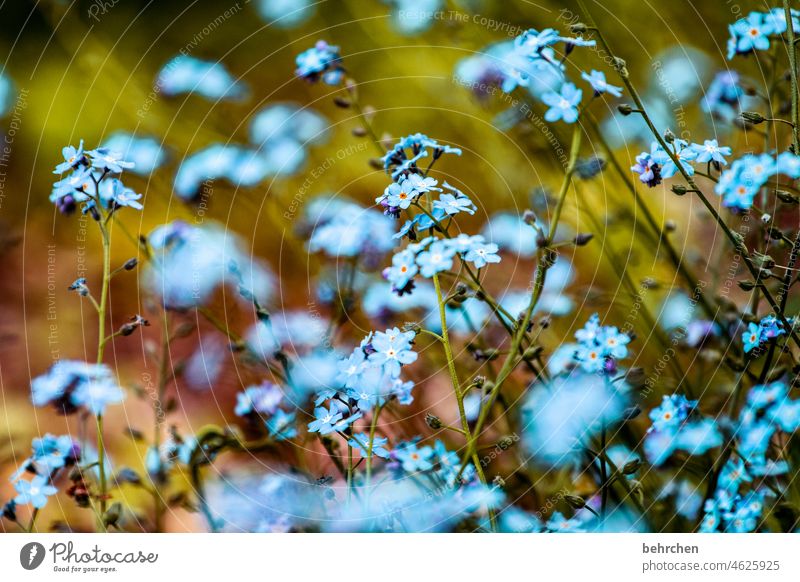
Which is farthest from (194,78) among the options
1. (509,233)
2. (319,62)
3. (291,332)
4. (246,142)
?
(509,233)

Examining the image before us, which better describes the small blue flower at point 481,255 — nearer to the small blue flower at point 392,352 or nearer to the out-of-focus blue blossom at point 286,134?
the small blue flower at point 392,352

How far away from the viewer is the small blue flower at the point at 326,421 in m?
0.65

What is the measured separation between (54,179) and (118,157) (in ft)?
0.82

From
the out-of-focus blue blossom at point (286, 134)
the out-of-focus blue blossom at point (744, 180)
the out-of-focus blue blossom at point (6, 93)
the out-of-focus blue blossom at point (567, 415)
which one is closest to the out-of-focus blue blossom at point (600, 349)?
the out-of-focus blue blossom at point (567, 415)

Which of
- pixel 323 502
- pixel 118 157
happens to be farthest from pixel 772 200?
pixel 118 157

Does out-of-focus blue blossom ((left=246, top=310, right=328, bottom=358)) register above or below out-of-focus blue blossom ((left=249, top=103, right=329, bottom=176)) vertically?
below

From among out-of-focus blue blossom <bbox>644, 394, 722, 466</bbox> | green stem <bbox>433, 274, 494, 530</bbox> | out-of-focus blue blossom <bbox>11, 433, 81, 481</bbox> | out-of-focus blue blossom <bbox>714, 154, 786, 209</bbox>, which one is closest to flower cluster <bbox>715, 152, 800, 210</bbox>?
out-of-focus blue blossom <bbox>714, 154, 786, 209</bbox>

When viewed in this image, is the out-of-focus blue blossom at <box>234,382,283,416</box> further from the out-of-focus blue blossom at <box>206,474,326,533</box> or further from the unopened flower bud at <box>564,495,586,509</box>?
the unopened flower bud at <box>564,495,586,509</box>

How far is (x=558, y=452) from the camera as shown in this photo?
0.85 meters

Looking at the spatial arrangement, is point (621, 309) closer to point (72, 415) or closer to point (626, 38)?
point (626, 38)

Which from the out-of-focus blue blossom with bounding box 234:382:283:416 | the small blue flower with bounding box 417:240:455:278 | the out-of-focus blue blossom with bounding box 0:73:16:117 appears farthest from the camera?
the out-of-focus blue blossom with bounding box 0:73:16:117

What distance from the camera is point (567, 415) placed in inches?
33.5

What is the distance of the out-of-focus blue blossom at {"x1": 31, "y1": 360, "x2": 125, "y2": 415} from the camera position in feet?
2.73

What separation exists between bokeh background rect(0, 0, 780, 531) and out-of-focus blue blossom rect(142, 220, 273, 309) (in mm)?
27
